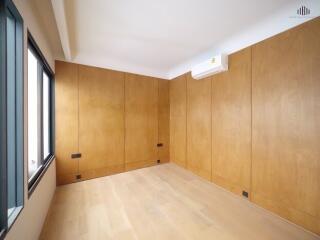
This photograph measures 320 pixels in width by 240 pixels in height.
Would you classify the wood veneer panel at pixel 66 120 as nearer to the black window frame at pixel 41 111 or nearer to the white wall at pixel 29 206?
the black window frame at pixel 41 111

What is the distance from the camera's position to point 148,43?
2.79 metres

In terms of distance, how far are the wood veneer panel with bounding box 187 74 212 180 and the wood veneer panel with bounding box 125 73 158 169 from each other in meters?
0.97

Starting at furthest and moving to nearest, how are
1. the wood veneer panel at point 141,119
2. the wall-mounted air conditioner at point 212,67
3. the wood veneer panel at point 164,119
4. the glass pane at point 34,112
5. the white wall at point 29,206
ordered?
the wood veneer panel at point 164,119 → the wood veneer panel at point 141,119 → the wall-mounted air conditioner at point 212,67 → the glass pane at point 34,112 → the white wall at point 29,206

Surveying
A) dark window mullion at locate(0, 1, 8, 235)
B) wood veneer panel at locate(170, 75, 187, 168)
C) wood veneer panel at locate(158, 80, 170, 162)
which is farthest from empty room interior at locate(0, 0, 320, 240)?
wood veneer panel at locate(158, 80, 170, 162)

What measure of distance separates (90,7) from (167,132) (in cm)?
324

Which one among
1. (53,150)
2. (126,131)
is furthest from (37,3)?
(126,131)

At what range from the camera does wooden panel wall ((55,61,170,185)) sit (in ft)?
9.80

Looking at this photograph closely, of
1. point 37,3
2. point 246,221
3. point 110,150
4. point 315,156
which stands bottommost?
point 246,221

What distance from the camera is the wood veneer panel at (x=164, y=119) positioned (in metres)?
4.18

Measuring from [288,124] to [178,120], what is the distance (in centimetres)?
240

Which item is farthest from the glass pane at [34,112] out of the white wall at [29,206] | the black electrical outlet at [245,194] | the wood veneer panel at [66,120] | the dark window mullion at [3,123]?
the black electrical outlet at [245,194]

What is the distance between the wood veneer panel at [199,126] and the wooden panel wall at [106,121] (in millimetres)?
874

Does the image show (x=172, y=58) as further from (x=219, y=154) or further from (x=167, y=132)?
→ (x=219, y=154)

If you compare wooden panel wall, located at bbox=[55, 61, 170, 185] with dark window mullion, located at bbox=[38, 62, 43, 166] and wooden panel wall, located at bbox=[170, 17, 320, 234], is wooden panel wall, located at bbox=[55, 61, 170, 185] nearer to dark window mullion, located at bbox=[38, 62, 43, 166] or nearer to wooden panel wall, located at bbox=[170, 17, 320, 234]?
dark window mullion, located at bbox=[38, 62, 43, 166]
